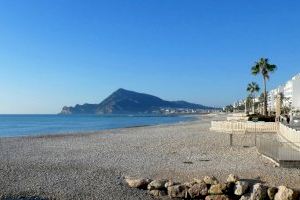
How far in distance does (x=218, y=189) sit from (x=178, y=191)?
3.67ft

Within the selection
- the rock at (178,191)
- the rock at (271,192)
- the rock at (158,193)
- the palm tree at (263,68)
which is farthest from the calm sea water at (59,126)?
the rock at (271,192)

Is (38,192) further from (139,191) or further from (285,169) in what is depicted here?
(285,169)

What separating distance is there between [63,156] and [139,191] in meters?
9.29

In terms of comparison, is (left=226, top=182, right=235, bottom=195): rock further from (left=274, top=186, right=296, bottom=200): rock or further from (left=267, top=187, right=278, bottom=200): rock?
(left=274, top=186, right=296, bottom=200): rock

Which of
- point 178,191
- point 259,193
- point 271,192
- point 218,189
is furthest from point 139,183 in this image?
point 271,192

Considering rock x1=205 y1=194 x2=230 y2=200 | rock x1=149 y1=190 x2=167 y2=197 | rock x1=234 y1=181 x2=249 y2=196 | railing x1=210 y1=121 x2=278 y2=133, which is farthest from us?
railing x1=210 y1=121 x2=278 y2=133

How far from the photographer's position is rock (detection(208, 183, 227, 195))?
12.5 metres

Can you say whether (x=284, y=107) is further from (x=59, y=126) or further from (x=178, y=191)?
(x=178, y=191)

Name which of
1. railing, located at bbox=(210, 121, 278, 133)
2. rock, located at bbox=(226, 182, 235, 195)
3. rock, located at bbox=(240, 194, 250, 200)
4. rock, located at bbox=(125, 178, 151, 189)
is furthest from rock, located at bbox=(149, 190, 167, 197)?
railing, located at bbox=(210, 121, 278, 133)

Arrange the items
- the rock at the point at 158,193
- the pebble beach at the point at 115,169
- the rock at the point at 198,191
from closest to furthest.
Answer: the rock at the point at 198,191
the rock at the point at 158,193
the pebble beach at the point at 115,169

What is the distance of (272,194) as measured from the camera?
1205cm

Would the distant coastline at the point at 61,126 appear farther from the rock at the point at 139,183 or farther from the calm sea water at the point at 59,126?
the rock at the point at 139,183

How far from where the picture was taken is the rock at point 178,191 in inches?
497

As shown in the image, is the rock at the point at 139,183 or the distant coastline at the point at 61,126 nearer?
the rock at the point at 139,183
